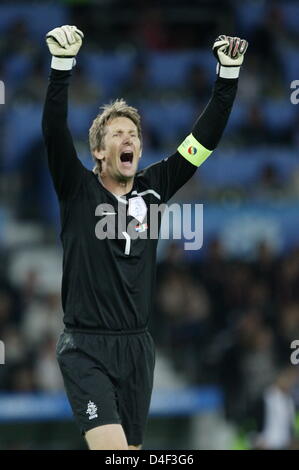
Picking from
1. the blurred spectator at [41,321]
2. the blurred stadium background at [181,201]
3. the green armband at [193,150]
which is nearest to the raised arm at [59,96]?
the green armband at [193,150]

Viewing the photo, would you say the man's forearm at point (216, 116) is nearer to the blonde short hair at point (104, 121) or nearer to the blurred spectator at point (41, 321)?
the blonde short hair at point (104, 121)

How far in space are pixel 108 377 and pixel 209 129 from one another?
59.3 inches

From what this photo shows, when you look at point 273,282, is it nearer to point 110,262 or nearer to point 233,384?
point 233,384

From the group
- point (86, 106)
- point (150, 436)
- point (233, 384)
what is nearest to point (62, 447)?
point (150, 436)

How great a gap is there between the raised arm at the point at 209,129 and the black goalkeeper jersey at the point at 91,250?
13.1 inches

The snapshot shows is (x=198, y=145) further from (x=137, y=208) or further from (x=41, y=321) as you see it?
(x=41, y=321)

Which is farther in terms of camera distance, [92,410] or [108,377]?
[108,377]

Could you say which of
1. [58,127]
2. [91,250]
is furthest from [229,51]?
[91,250]

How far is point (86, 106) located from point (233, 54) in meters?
7.74

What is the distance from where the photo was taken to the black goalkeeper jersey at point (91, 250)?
550 centimetres

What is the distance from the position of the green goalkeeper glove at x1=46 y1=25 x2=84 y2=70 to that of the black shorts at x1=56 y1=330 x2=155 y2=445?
1.37 metres

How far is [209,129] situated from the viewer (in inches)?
238

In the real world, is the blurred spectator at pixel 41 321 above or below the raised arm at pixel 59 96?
below

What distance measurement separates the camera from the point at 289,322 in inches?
457
